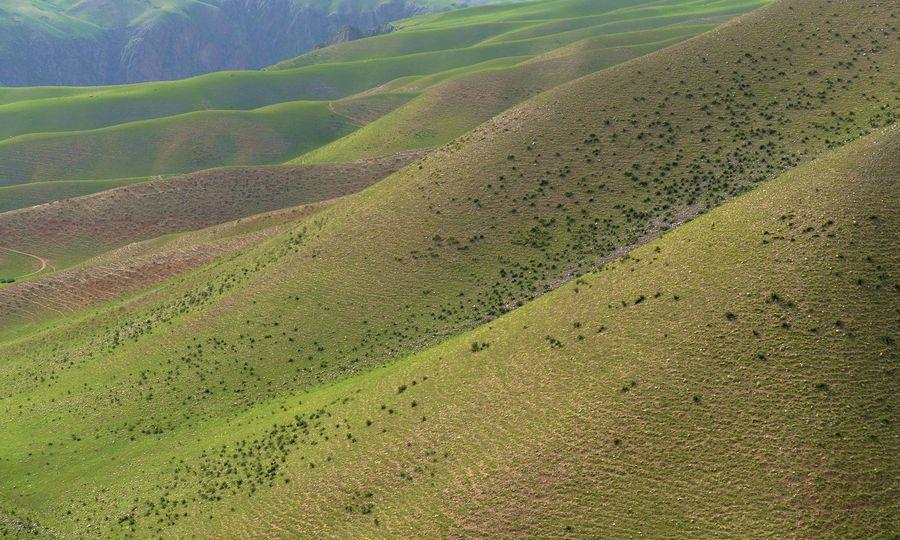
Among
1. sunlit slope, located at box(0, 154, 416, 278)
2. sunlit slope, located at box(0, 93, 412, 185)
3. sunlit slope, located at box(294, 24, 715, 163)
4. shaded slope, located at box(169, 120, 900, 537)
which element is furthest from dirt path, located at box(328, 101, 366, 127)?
shaded slope, located at box(169, 120, 900, 537)

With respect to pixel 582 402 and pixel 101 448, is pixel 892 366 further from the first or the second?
pixel 101 448

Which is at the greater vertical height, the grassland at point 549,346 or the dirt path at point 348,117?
the dirt path at point 348,117

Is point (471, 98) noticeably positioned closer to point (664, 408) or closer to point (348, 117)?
point (348, 117)

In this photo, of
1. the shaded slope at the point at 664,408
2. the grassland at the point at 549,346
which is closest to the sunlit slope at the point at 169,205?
the grassland at the point at 549,346

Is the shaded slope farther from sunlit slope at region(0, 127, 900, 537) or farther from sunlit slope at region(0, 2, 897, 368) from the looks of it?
sunlit slope at region(0, 2, 897, 368)

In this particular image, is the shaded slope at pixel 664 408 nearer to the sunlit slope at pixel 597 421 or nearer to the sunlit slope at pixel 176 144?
the sunlit slope at pixel 597 421

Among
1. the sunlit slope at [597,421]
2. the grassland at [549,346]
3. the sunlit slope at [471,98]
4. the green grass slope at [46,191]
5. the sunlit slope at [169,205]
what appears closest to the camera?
the sunlit slope at [597,421]

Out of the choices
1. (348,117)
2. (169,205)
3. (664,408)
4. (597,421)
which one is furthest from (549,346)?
(348,117)
